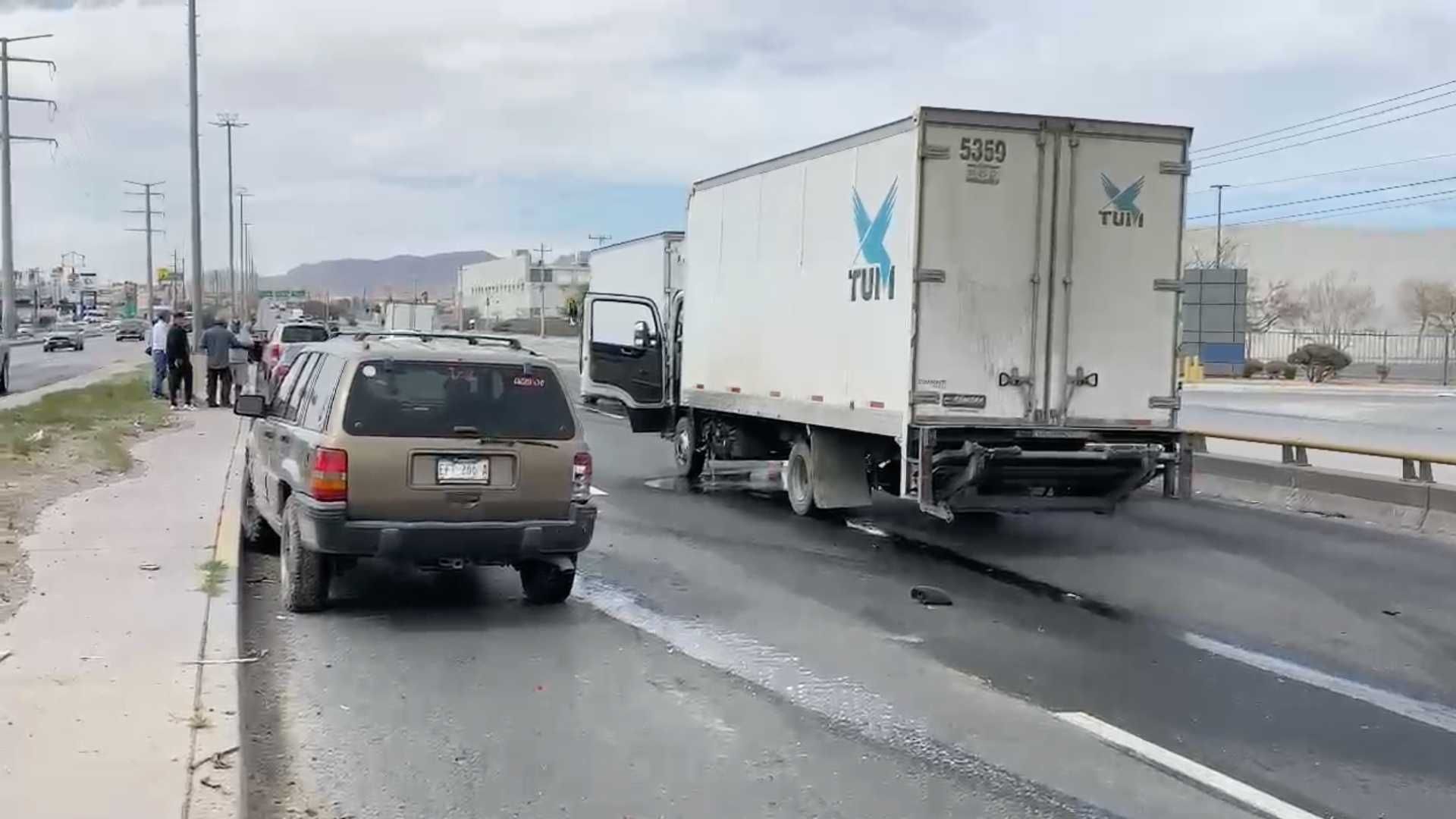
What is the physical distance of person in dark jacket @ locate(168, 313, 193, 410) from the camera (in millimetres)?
25078

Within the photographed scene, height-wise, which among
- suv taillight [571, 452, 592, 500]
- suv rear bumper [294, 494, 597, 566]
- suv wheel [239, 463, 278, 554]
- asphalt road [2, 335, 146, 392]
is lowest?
asphalt road [2, 335, 146, 392]

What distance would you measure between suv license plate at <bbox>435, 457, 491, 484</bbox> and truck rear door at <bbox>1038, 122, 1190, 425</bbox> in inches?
204

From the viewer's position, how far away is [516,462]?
28.3 feet

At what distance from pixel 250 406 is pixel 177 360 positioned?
55.3 feet

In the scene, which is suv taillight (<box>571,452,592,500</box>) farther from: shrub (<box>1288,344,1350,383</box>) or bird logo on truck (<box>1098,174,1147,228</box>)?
shrub (<box>1288,344,1350,383</box>)

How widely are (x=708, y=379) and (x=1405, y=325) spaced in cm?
12374

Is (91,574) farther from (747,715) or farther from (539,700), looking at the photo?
(747,715)

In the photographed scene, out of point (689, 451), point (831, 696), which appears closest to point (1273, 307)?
point (689, 451)

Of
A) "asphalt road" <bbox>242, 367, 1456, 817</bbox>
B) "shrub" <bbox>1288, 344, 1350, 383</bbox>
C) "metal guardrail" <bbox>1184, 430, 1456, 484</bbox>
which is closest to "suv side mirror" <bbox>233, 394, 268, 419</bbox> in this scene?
"asphalt road" <bbox>242, 367, 1456, 817</bbox>

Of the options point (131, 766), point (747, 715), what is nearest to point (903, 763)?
point (747, 715)

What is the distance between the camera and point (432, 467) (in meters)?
8.44

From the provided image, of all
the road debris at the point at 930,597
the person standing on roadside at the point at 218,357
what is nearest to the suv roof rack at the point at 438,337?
the road debris at the point at 930,597

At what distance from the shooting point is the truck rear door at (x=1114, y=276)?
38.4 feet

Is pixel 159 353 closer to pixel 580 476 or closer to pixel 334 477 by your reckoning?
pixel 334 477
